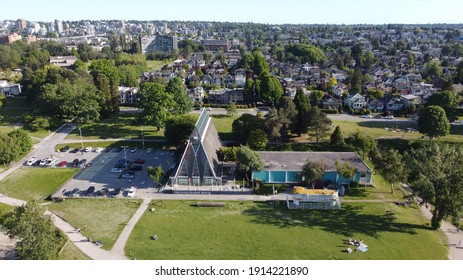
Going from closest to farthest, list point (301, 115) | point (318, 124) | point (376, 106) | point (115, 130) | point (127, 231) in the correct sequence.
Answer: point (127, 231) < point (318, 124) < point (301, 115) < point (115, 130) < point (376, 106)

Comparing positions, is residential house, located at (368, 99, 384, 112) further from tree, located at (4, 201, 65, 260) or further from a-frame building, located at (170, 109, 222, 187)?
tree, located at (4, 201, 65, 260)

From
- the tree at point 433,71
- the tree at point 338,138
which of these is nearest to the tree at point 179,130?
the tree at point 338,138

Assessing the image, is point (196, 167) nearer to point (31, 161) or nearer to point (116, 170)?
point (116, 170)

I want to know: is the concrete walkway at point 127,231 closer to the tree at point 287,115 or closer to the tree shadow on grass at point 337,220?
the tree shadow on grass at point 337,220

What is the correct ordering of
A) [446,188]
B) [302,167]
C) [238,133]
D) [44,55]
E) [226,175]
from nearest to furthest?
1. [446,188]
2. [302,167]
3. [226,175]
4. [238,133]
5. [44,55]


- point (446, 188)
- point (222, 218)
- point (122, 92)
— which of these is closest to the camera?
point (446, 188)

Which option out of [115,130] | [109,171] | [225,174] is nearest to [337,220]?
[225,174]

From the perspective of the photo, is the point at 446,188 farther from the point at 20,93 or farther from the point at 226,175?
the point at 20,93

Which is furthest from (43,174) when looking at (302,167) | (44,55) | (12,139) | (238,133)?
(44,55)
